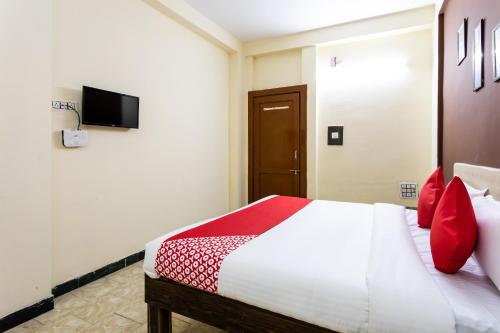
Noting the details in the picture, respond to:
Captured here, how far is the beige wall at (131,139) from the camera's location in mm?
2195

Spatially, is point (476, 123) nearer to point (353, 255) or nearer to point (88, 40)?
point (353, 255)

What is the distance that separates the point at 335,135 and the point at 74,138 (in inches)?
126

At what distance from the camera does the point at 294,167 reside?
13.6 feet

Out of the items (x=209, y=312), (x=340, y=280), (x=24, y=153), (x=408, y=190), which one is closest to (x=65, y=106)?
Result: (x=24, y=153)

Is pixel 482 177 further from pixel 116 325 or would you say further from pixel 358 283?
pixel 116 325

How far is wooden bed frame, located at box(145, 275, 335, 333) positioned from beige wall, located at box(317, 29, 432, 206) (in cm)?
300

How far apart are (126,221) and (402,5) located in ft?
13.1

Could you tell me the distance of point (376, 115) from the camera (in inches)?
146

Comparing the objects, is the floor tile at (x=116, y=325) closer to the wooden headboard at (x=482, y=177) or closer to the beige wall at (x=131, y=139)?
the beige wall at (x=131, y=139)

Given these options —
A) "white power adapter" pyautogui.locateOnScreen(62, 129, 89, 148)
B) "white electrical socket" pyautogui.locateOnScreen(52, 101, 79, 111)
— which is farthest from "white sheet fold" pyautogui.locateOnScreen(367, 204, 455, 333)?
"white electrical socket" pyautogui.locateOnScreen(52, 101, 79, 111)

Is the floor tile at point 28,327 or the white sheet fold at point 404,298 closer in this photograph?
the white sheet fold at point 404,298

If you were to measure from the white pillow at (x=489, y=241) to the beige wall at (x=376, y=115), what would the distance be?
2.56m

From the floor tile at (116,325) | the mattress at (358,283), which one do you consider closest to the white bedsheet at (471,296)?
the mattress at (358,283)

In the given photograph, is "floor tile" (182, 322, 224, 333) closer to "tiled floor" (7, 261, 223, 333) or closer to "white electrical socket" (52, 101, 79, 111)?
"tiled floor" (7, 261, 223, 333)
